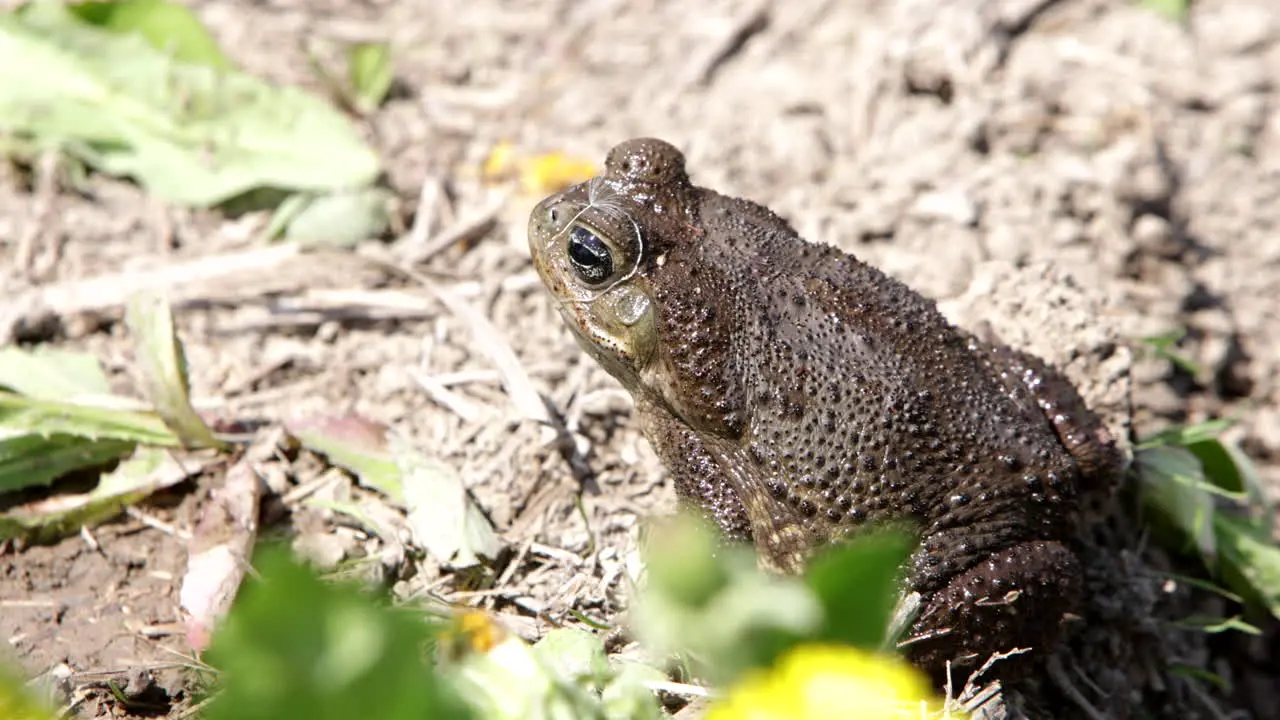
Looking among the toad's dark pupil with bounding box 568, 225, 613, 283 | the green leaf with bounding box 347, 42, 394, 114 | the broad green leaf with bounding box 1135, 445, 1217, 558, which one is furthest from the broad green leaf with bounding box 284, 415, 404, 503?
the broad green leaf with bounding box 1135, 445, 1217, 558

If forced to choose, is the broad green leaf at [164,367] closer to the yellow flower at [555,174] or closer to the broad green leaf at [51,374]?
the broad green leaf at [51,374]

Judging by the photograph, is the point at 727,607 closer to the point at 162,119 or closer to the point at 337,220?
the point at 337,220

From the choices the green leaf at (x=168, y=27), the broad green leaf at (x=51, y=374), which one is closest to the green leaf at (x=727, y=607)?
the broad green leaf at (x=51, y=374)

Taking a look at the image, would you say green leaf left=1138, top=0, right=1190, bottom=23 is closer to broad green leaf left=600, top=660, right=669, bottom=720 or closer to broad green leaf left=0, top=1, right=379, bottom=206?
broad green leaf left=0, top=1, right=379, bottom=206

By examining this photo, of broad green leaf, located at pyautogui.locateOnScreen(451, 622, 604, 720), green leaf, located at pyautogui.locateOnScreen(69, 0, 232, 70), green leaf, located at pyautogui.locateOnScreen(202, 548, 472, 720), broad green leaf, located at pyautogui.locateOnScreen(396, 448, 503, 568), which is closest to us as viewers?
green leaf, located at pyautogui.locateOnScreen(202, 548, 472, 720)

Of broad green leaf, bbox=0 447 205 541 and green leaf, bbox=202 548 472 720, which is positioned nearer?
green leaf, bbox=202 548 472 720

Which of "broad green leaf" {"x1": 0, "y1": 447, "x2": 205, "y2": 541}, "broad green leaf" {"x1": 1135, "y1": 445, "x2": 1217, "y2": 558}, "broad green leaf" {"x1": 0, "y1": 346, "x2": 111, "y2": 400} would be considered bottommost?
"broad green leaf" {"x1": 0, "y1": 447, "x2": 205, "y2": 541}

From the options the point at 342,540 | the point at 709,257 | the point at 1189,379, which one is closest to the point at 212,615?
the point at 342,540
